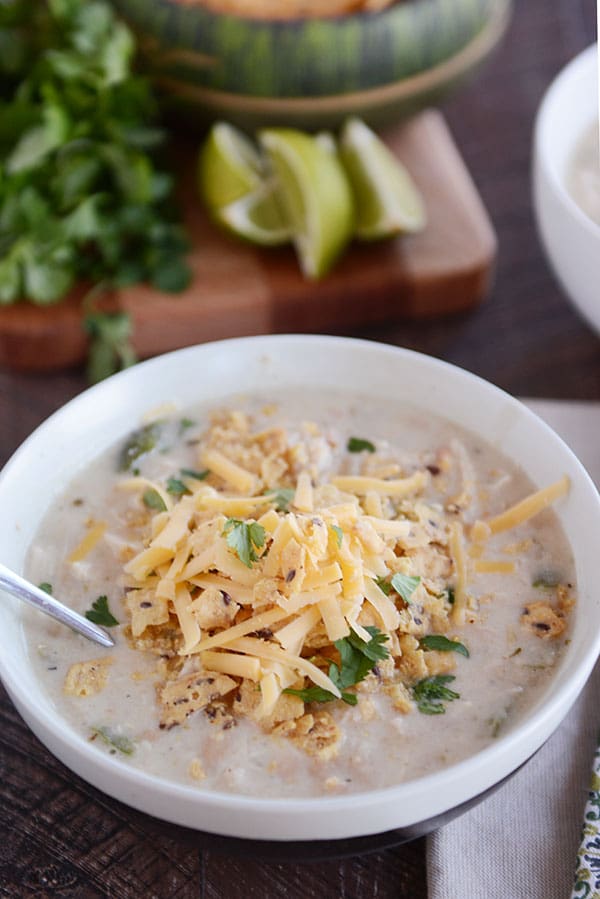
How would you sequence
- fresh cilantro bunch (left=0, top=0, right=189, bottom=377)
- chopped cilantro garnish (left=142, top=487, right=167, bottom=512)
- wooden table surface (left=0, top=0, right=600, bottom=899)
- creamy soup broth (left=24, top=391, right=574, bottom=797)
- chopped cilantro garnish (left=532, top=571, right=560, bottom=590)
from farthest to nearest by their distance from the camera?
fresh cilantro bunch (left=0, top=0, right=189, bottom=377), chopped cilantro garnish (left=142, top=487, right=167, bottom=512), chopped cilantro garnish (left=532, top=571, right=560, bottom=590), wooden table surface (left=0, top=0, right=600, bottom=899), creamy soup broth (left=24, top=391, right=574, bottom=797)

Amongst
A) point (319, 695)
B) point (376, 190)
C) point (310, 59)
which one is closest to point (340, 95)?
point (310, 59)

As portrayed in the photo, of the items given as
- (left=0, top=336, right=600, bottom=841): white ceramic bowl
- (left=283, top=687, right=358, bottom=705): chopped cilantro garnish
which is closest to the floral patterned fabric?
(left=0, top=336, right=600, bottom=841): white ceramic bowl

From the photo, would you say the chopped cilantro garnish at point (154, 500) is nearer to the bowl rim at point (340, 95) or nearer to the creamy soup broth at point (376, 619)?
the creamy soup broth at point (376, 619)

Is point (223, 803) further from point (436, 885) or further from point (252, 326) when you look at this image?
point (252, 326)

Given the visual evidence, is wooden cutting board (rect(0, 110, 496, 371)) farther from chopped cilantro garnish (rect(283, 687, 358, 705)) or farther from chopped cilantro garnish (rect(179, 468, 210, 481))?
chopped cilantro garnish (rect(283, 687, 358, 705))

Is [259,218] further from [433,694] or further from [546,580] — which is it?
[433,694]

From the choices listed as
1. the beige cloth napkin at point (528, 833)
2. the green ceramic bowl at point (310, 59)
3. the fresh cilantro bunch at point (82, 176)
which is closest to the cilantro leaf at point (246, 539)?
the beige cloth napkin at point (528, 833)
